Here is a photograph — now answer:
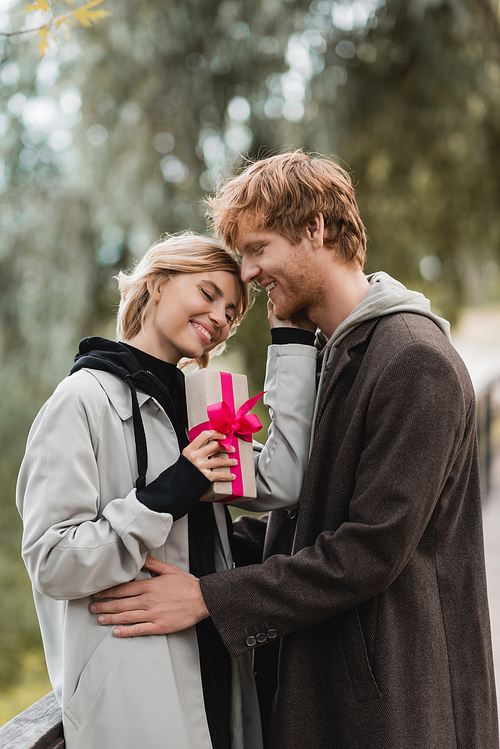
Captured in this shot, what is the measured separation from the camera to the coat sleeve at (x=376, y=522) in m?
1.40

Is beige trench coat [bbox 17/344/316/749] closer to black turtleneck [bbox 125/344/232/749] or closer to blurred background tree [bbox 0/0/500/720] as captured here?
black turtleneck [bbox 125/344/232/749]

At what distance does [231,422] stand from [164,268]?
0.46 meters

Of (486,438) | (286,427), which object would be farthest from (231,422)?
(486,438)

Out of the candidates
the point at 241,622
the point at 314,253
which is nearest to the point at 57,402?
the point at 241,622

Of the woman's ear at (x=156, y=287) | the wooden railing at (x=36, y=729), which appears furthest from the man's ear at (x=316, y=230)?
the wooden railing at (x=36, y=729)

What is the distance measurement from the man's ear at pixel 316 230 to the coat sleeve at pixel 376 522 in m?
0.49

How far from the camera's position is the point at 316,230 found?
5.95ft

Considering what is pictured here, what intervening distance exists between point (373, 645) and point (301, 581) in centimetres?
20

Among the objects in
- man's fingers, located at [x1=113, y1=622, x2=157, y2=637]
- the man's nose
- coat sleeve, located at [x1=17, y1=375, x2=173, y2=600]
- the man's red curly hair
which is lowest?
man's fingers, located at [x1=113, y1=622, x2=157, y2=637]

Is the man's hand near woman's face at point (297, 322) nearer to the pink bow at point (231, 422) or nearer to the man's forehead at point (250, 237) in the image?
the man's forehead at point (250, 237)

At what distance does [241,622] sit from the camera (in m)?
1.50

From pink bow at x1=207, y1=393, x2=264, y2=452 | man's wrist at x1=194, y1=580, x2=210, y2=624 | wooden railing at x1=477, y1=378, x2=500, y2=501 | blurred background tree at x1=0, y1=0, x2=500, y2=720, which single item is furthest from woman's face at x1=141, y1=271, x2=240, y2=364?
wooden railing at x1=477, y1=378, x2=500, y2=501

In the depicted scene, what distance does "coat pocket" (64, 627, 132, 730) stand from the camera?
1.38m

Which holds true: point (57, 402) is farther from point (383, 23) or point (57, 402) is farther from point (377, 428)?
point (383, 23)
